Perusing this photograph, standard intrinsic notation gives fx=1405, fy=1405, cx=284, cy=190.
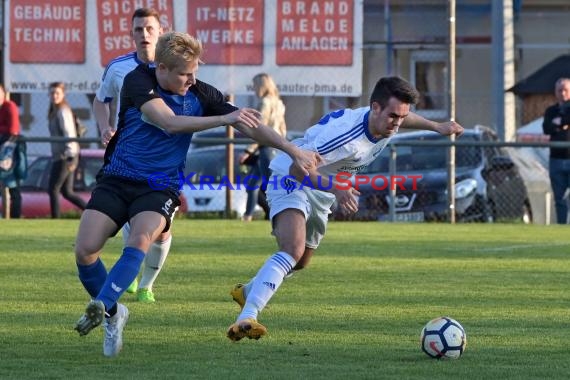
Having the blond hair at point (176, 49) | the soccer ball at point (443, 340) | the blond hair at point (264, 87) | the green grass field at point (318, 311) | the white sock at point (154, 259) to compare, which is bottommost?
the green grass field at point (318, 311)

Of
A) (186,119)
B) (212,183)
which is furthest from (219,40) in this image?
(186,119)

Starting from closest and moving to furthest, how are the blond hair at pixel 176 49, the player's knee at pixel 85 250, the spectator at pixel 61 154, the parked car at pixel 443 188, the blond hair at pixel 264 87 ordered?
the blond hair at pixel 176 49 → the player's knee at pixel 85 250 → the blond hair at pixel 264 87 → the spectator at pixel 61 154 → the parked car at pixel 443 188

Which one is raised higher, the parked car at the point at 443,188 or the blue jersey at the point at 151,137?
the blue jersey at the point at 151,137

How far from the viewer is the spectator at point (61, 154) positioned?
727 inches

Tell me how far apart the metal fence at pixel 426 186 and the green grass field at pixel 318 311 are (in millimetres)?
3703

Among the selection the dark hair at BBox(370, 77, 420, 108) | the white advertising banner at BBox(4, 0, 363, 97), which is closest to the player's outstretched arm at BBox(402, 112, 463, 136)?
the dark hair at BBox(370, 77, 420, 108)

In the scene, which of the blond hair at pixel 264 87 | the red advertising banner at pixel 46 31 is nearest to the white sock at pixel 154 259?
the blond hair at pixel 264 87

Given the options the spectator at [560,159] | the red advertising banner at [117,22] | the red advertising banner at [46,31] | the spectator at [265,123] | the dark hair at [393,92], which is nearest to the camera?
the dark hair at [393,92]

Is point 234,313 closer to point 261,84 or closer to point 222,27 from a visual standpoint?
point 261,84

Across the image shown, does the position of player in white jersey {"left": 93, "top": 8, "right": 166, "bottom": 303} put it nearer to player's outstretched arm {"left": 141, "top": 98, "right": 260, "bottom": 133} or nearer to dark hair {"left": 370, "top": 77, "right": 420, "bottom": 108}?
player's outstretched arm {"left": 141, "top": 98, "right": 260, "bottom": 133}

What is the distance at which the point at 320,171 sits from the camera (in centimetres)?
809

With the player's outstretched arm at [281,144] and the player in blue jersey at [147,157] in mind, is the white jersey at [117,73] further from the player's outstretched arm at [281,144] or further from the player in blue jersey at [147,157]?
the player's outstretched arm at [281,144]

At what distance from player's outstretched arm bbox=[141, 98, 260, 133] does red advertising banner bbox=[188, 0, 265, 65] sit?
12651 mm

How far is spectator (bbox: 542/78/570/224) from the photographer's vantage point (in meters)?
18.6
